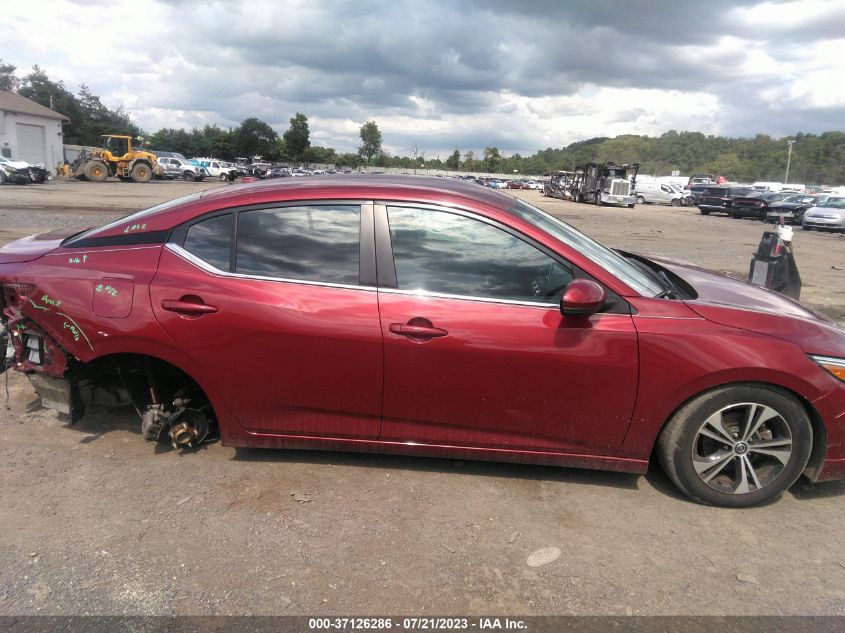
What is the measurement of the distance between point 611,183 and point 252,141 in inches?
2806

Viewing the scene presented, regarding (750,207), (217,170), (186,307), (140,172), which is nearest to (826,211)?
(750,207)

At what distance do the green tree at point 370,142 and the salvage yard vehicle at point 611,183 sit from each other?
62.4 metres

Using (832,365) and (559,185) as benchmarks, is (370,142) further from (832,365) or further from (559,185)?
(832,365)

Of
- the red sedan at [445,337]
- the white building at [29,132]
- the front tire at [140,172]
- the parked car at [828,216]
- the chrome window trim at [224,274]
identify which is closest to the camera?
the red sedan at [445,337]

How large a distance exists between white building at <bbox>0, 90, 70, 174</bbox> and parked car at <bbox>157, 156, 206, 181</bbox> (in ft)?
Result: 31.9

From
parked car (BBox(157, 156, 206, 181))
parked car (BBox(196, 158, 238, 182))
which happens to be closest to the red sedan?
parked car (BBox(157, 156, 206, 181))

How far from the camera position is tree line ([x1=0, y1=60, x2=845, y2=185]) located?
263 ft

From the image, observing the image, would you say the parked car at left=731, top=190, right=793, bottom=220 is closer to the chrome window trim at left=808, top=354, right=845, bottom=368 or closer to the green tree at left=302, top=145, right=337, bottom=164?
the chrome window trim at left=808, top=354, right=845, bottom=368

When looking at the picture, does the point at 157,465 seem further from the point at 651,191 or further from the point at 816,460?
the point at 651,191

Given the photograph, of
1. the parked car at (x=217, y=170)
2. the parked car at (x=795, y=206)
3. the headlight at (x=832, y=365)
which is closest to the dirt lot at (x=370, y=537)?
the headlight at (x=832, y=365)

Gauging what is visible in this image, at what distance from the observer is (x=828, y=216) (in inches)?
971

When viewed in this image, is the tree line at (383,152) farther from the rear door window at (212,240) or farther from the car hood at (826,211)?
the rear door window at (212,240)

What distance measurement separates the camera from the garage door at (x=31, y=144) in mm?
50719

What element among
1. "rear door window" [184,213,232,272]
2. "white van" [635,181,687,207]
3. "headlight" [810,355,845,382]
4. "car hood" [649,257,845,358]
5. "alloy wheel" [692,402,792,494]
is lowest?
"alloy wheel" [692,402,792,494]
